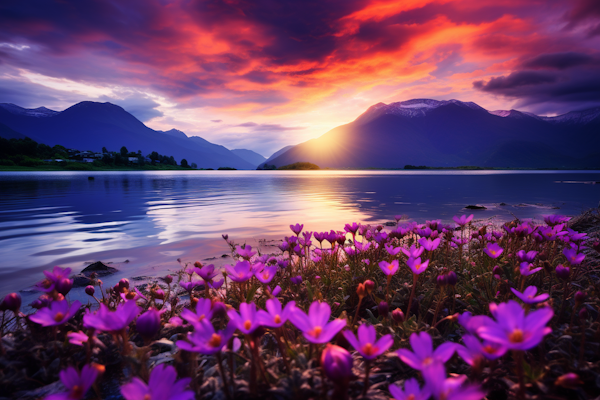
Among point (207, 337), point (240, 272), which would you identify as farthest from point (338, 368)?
point (240, 272)

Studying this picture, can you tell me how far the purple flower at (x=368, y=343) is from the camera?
123 centimetres

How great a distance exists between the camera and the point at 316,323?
144 centimetres

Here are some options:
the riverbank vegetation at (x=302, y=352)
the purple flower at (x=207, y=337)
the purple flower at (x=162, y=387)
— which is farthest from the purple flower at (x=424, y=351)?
the purple flower at (x=162, y=387)

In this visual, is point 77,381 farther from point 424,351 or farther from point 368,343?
point 424,351

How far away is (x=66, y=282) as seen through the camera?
2035mm

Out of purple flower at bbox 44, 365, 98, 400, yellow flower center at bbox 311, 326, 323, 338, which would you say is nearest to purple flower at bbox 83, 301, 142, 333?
purple flower at bbox 44, 365, 98, 400

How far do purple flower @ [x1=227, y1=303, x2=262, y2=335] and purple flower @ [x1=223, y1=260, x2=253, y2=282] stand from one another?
59 centimetres

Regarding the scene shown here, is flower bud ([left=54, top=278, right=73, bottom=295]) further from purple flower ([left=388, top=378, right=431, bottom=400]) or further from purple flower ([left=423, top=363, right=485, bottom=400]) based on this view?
purple flower ([left=423, top=363, right=485, bottom=400])

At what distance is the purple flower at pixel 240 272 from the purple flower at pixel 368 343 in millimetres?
987

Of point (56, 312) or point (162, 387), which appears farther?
point (56, 312)

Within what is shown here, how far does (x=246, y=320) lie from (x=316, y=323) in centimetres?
36

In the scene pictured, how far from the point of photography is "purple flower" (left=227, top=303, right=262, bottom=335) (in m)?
1.33

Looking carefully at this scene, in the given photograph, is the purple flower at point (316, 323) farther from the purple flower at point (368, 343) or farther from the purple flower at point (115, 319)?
the purple flower at point (115, 319)

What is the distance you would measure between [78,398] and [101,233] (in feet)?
28.0
